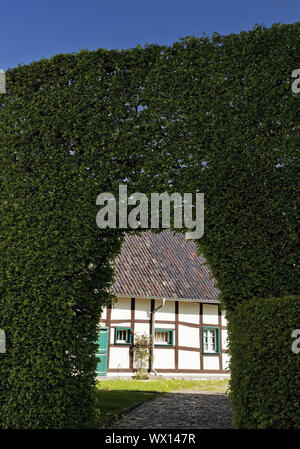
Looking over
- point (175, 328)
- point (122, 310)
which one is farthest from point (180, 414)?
point (175, 328)

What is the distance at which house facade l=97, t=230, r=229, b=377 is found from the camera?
18.1 metres

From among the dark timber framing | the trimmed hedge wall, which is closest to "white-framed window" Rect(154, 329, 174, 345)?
the dark timber framing

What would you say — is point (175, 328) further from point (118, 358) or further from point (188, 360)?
point (118, 358)

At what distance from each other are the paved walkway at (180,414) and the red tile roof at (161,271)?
7319 mm

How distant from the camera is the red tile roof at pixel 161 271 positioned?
61.3 feet

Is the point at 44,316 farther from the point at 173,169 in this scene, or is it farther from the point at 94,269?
the point at 173,169

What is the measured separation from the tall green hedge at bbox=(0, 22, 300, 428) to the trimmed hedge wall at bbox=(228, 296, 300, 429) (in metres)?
1.11

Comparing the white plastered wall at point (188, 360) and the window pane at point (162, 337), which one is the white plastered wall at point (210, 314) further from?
the window pane at point (162, 337)

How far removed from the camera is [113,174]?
7.68 m

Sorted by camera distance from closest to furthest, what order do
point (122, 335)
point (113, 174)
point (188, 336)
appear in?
point (113, 174) → point (122, 335) → point (188, 336)

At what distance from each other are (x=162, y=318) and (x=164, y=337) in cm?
83

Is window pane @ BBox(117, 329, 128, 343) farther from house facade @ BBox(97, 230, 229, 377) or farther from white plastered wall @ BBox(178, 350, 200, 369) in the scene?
white plastered wall @ BBox(178, 350, 200, 369)

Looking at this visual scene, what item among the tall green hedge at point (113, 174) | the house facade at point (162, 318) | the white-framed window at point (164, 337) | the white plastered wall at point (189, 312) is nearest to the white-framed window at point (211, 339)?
the house facade at point (162, 318)

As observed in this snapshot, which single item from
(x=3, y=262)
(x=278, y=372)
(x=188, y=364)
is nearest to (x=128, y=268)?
(x=188, y=364)
